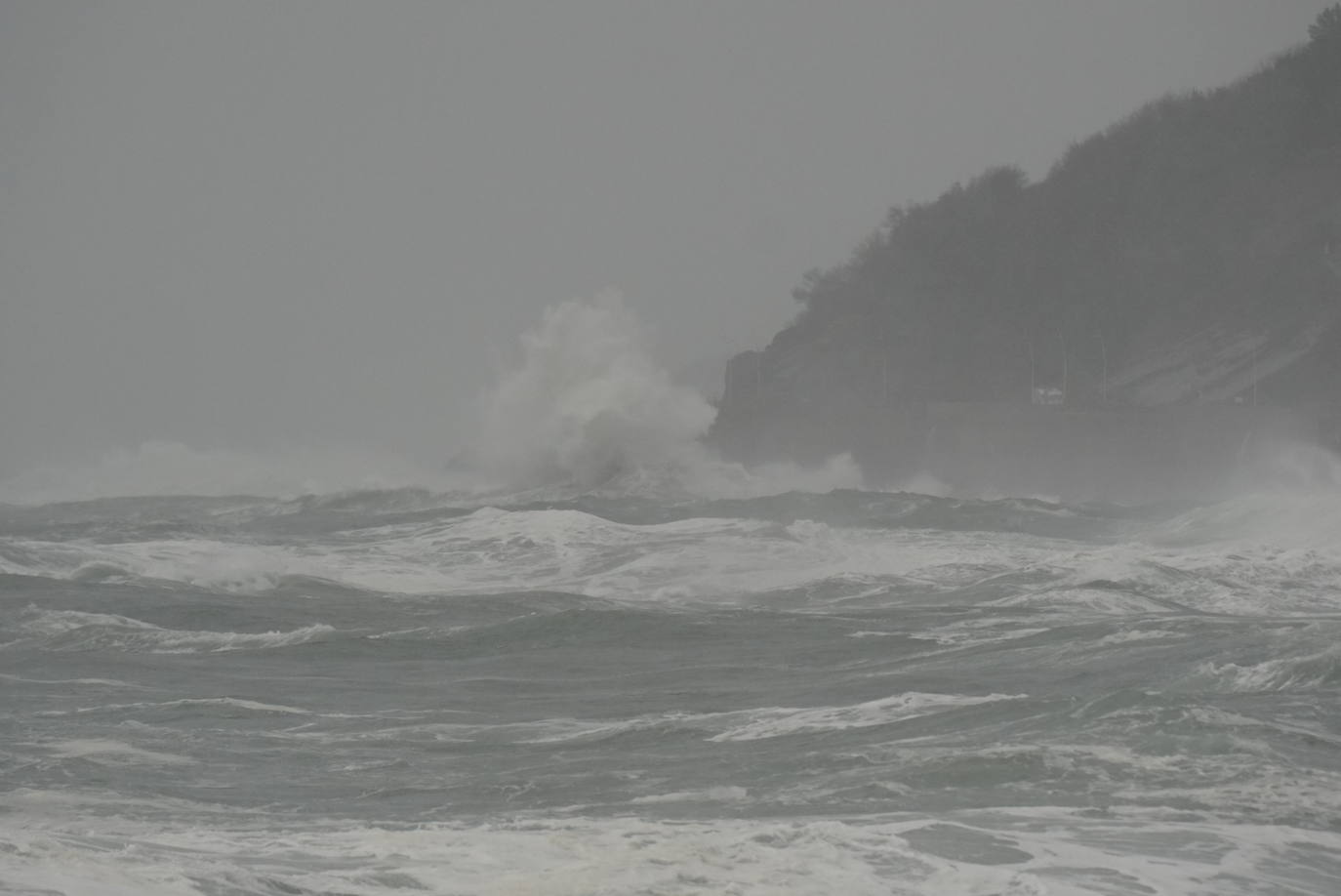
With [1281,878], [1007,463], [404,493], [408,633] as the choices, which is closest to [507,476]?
[404,493]

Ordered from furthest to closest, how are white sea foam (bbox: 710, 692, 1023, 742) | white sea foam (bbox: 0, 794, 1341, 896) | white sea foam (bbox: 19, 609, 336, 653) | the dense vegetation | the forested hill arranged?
the dense vegetation, the forested hill, white sea foam (bbox: 19, 609, 336, 653), white sea foam (bbox: 710, 692, 1023, 742), white sea foam (bbox: 0, 794, 1341, 896)

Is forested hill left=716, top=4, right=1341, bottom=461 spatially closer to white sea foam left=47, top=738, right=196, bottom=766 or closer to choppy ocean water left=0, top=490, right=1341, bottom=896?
choppy ocean water left=0, top=490, right=1341, bottom=896

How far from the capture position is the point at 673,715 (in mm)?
12773

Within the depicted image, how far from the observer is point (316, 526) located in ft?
110

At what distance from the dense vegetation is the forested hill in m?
0.08

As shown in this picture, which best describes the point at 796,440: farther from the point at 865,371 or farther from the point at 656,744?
the point at 656,744

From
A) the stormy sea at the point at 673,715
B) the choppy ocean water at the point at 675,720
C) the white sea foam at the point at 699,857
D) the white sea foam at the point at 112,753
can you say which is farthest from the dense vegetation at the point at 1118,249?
the white sea foam at the point at 699,857

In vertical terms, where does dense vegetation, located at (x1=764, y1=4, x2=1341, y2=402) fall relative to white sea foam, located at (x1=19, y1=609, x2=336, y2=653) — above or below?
above

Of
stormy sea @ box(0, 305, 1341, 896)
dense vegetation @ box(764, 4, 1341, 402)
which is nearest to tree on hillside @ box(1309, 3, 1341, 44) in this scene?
dense vegetation @ box(764, 4, 1341, 402)

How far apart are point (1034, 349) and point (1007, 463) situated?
1450 cm

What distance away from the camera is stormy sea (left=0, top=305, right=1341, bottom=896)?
8.50 m

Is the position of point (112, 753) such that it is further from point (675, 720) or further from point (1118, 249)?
point (1118, 249)

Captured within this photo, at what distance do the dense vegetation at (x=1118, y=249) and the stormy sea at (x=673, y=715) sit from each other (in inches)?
1513

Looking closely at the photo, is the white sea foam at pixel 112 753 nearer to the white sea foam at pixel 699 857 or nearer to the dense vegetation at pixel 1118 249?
the white sea foam at pixel 699 857
